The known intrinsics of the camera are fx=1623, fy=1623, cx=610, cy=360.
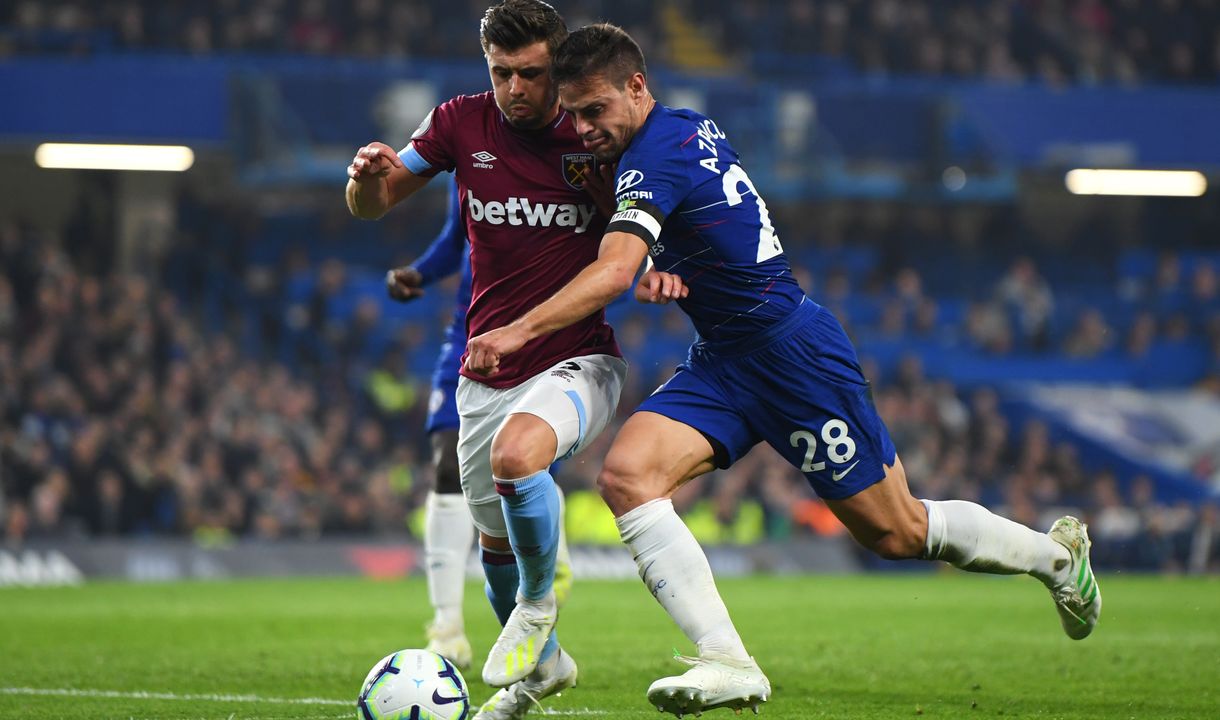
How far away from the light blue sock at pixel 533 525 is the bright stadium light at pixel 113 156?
61.4ft

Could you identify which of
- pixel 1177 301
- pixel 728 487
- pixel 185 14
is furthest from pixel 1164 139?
pixel 185 14

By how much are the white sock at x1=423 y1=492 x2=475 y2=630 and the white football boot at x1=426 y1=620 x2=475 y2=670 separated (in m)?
0.05

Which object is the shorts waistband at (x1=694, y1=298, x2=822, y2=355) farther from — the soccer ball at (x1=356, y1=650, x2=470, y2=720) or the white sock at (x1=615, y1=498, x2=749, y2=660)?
the soccer ball at (x1=356, y1=650, x2=470, y2=720)

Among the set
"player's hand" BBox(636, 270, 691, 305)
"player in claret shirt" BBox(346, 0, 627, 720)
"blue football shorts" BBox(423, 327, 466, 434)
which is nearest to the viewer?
"player's hand" BBox(636, 270, 691, 305)

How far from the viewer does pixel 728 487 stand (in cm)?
2044

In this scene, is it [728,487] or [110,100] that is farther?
[110,100]

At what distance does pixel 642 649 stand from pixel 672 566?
387cm

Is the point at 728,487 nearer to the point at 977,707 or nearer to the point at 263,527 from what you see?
the point at 263,527

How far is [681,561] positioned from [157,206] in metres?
20.9

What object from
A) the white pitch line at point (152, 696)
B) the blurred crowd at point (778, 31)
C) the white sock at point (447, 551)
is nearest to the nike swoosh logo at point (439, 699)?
the white pitch line at point (152, 696)

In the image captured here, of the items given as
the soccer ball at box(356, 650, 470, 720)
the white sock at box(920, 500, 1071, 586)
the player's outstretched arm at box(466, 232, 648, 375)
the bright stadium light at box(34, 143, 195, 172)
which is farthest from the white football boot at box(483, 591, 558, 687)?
the bright stadium light at box(34, 143, 195, 172)

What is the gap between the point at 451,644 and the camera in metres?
8.21

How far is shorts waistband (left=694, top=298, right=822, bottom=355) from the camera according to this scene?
244 inches

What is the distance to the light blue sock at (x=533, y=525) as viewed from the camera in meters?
5.88
